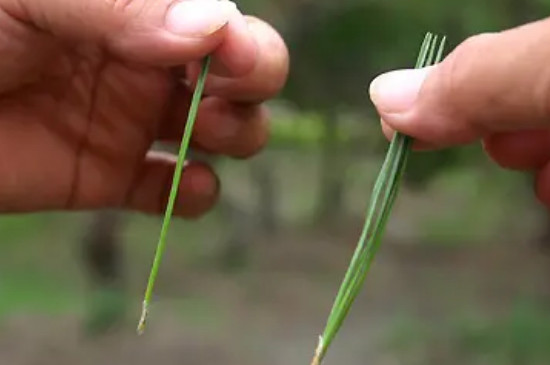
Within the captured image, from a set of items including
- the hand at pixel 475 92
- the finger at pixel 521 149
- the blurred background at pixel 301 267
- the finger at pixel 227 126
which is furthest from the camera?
the blurred background at pixel 301 267

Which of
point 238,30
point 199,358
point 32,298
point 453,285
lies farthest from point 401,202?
point 238,30

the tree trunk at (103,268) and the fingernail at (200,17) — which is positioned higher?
the fingernail at (200,17)

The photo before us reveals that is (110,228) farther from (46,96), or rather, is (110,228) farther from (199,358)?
(46,96)

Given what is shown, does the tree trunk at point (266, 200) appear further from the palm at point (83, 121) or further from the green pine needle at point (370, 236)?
the green pine needle at point (370, 236)

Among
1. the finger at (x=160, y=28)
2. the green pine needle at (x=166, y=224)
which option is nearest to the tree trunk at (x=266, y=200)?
the finger at (x=160, y=28)

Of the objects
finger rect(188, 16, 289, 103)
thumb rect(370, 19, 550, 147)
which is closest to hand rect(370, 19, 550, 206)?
thumb rect(370, 19, 550, 147)

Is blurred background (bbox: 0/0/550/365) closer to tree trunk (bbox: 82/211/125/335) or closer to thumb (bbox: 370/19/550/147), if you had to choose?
tree trunk (bbox: 82/211/125/335)
